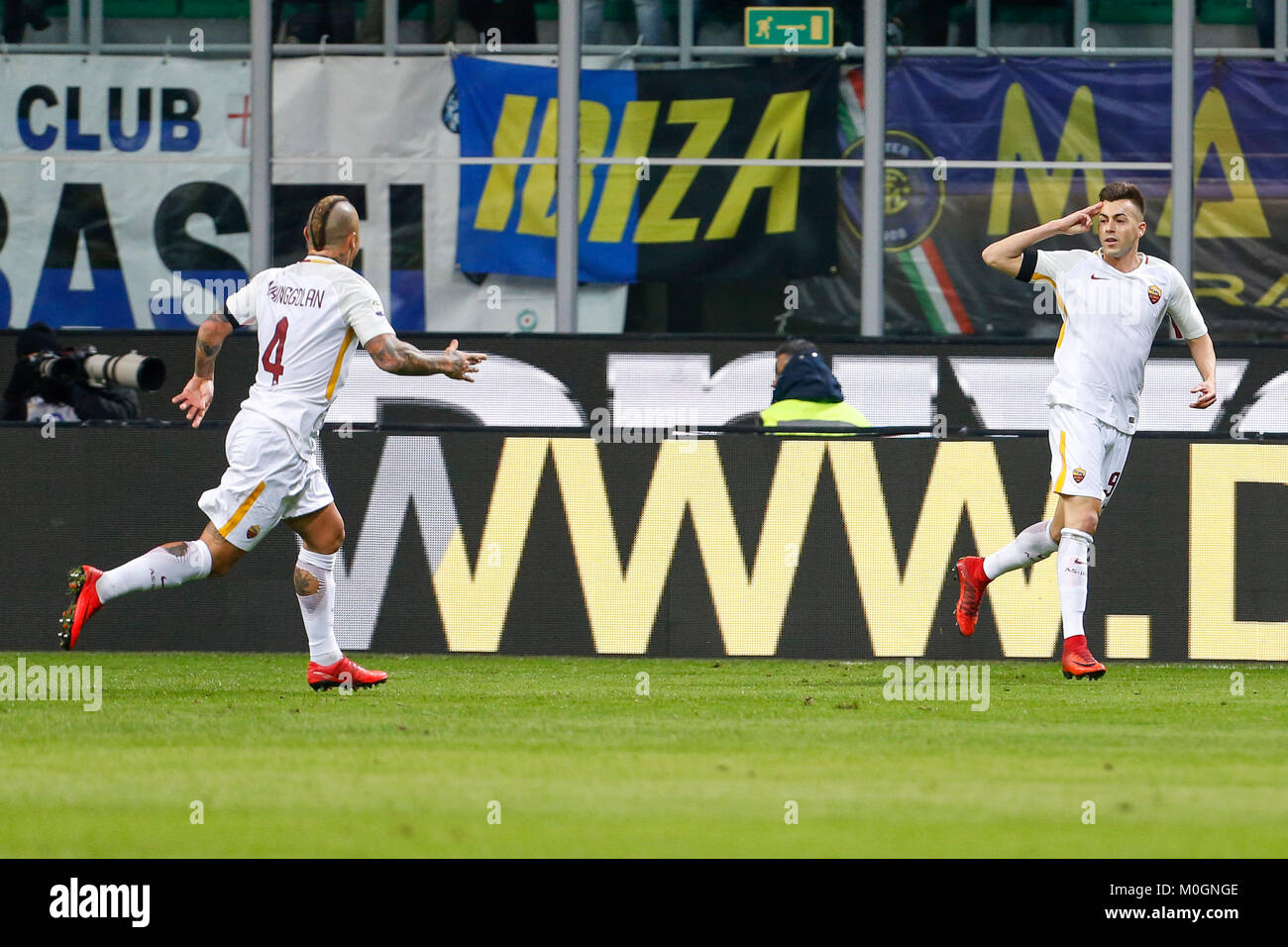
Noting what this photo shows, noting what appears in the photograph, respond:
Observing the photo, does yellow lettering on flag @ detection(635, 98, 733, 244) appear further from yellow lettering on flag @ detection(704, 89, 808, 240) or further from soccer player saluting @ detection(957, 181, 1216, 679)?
soccer player saluting @ detection(957, 181, 1216, 679)

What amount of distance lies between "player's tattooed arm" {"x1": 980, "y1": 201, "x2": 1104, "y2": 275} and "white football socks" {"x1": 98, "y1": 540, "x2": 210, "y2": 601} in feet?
12.7

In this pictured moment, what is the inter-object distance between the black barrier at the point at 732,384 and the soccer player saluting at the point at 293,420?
144 inches

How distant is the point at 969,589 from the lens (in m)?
9.77

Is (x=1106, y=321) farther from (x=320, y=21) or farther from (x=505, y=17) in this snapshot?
(x=320, y=21)

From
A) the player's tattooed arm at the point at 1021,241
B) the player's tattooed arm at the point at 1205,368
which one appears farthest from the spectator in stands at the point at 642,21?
the player's tattooed arm at the point at 1205,368

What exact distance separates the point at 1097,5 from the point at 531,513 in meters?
9.27

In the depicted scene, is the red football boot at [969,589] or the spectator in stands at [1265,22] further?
the spectator in stands at [1265,22]

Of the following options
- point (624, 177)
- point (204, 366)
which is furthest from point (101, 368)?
point (624, 177)

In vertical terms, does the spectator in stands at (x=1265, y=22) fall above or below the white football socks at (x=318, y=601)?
above

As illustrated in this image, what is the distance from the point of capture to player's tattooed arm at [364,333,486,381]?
332 inches

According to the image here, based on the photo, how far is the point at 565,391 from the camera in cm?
1245

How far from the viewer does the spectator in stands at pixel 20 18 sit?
17.1 m

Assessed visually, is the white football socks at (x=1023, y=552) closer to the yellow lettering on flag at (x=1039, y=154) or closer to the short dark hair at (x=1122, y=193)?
the short dark hair at (x=1122, y=193)
